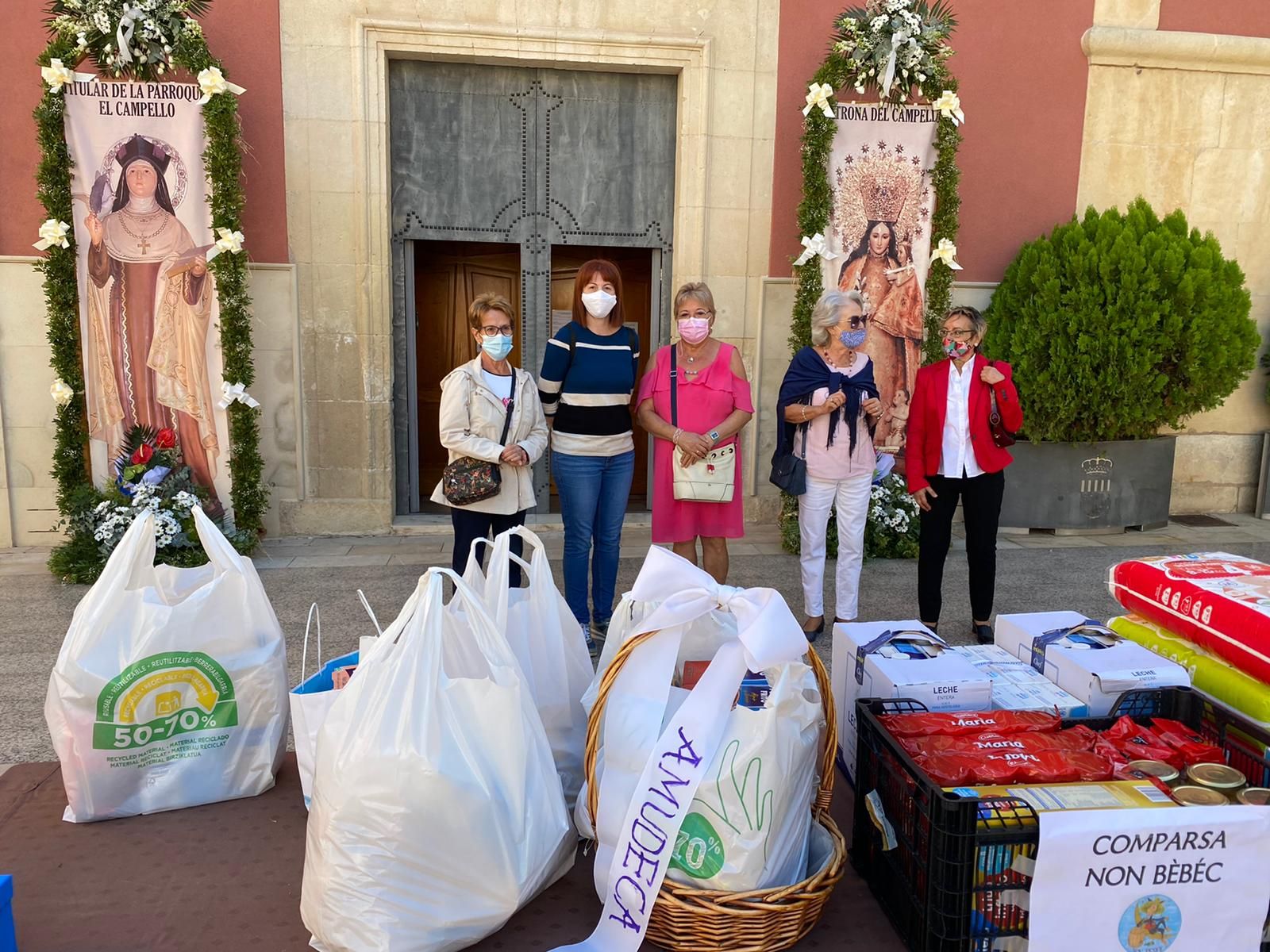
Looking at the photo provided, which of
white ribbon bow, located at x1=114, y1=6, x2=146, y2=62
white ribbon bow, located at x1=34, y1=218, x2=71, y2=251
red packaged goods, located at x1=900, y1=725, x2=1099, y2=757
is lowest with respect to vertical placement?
red packaged goods, located at x1=900, y1=725, x2=1099, y2=757

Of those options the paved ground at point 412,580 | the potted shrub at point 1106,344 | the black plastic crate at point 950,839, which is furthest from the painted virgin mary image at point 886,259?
the black plastic crate at point 950,839

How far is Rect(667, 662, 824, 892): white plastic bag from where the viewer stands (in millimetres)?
1869

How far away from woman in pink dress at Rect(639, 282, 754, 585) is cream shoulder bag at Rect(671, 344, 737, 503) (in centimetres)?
2

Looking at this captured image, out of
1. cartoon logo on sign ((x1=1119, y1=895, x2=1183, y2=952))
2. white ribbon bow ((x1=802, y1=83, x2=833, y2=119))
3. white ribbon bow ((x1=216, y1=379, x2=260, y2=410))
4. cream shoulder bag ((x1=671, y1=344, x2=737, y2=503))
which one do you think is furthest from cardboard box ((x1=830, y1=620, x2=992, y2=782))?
white ribbon bow ((x1=216, y1=379, x2=260, y2=410))

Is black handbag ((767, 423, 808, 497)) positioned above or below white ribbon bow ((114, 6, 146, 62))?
below

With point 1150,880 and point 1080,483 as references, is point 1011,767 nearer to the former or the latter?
point 1150,880

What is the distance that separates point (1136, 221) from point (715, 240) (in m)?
3.20

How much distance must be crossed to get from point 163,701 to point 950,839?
2047 mm

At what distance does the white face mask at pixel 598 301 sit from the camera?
4.08m

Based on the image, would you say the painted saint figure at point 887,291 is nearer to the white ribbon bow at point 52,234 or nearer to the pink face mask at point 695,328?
the pink face mask at point 695,328

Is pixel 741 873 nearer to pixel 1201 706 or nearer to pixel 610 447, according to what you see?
pixel 1201 706

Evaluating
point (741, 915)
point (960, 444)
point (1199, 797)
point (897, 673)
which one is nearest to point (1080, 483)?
point (960, 444)

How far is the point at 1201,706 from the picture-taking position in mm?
2275

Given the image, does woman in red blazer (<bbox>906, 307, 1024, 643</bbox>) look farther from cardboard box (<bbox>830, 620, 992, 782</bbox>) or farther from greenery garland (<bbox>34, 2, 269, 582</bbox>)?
greenery garland (<bbox>34, 2, 269, 582</bbox>)
